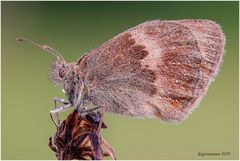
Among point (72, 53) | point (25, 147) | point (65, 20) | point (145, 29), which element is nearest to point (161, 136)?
point (25, 147)

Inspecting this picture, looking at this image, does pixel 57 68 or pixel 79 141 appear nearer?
pixel 79 141

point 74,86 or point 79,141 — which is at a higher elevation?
point 74,86

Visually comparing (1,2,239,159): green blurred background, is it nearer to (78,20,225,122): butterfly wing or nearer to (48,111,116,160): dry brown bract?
(78,20,225,122): butterfly wing

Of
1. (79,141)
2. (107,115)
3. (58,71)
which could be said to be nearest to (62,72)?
(58,71)

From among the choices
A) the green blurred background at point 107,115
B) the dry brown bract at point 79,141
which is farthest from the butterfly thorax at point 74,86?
the green blurred background at point 107,115

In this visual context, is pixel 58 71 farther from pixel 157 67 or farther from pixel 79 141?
pixel 79 141

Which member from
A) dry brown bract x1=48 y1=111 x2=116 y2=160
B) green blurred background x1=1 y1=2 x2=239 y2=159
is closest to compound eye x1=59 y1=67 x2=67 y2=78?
dry brown bract x1=48 y1=111 x2=116 y2=160

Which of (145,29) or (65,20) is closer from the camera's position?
(145,29)

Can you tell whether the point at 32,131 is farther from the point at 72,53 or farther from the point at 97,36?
the point at 97,36
